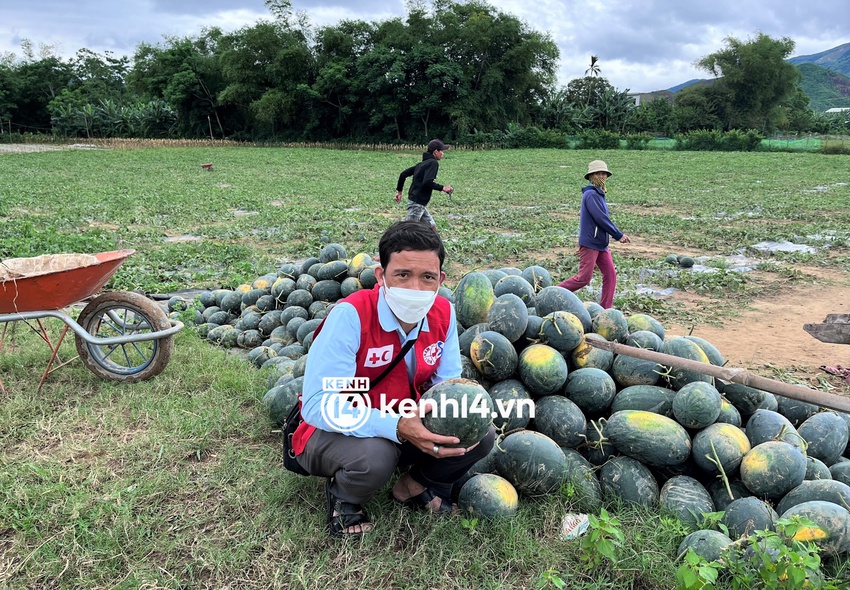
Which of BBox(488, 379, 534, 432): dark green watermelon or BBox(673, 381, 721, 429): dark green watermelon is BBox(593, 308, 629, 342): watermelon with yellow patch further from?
BBox(488, 379, 534, 432): dark green watermelon

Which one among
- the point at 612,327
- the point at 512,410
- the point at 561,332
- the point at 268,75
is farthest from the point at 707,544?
the point at 268,75

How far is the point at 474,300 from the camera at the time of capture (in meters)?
4.01

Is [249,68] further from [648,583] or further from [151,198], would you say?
[648,583]

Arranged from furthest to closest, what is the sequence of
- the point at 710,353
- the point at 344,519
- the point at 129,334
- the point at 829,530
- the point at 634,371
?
the point at 129,334 < the point at 710,353 < the point at 634,371 < the point at 344,519 < the point at 829,530

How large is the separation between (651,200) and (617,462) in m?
15.9

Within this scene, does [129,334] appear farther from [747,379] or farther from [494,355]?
[747,379]

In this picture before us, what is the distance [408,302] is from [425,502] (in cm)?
117

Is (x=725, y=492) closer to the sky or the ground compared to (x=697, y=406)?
closer to the ground

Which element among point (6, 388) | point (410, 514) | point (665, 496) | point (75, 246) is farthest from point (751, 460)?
point (75, 246)

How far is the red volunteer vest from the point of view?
263 cm

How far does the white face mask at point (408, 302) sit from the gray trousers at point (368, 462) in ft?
1.98

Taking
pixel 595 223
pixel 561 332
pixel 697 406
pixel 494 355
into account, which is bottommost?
pixel 697 406

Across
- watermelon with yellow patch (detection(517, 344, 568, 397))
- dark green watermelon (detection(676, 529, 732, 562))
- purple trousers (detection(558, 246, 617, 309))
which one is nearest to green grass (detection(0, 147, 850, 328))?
purple trousers (detection(558, 246, 617, 309))

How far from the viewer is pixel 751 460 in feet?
9.51
